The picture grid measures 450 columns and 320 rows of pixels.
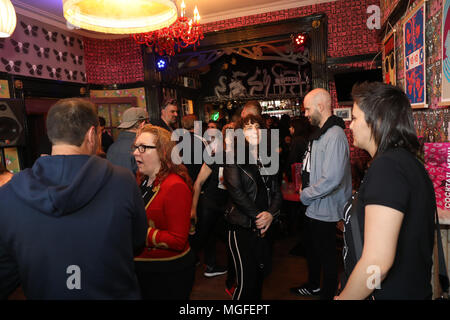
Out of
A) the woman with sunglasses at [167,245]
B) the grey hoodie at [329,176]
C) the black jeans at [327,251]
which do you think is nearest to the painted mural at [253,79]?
the grey hoodie at [329,176]

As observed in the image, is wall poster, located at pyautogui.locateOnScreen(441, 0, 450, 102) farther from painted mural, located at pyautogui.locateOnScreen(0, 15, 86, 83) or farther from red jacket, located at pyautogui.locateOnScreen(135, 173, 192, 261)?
painted mural, located at pyautogui.locateOnScreen(0, 15, 86, 83)

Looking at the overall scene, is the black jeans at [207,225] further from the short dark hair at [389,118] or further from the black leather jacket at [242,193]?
the short dark hair at [389,118]

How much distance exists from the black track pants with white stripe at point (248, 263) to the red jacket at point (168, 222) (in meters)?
0.47

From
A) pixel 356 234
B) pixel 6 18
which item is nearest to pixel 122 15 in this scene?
pixel 6 18

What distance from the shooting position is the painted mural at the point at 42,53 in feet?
14.8

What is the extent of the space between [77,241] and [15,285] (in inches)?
13.5

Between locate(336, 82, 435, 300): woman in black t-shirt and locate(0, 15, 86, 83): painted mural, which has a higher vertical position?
locate(0, 15, 86, 83): painted mural

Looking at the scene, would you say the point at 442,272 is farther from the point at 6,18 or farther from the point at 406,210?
the point at 6,18

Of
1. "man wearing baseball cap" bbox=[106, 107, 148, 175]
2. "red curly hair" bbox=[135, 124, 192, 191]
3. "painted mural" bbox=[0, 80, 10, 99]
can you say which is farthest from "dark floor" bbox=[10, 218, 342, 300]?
"painted mural" bbox=[0, 80, 10, 99]

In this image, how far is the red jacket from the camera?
1.57 m

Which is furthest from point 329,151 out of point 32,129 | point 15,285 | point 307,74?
point 307,74

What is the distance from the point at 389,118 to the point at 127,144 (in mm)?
2365

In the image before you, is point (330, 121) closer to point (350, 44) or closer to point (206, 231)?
point (206, 231)

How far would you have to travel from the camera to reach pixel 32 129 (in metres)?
5.18
